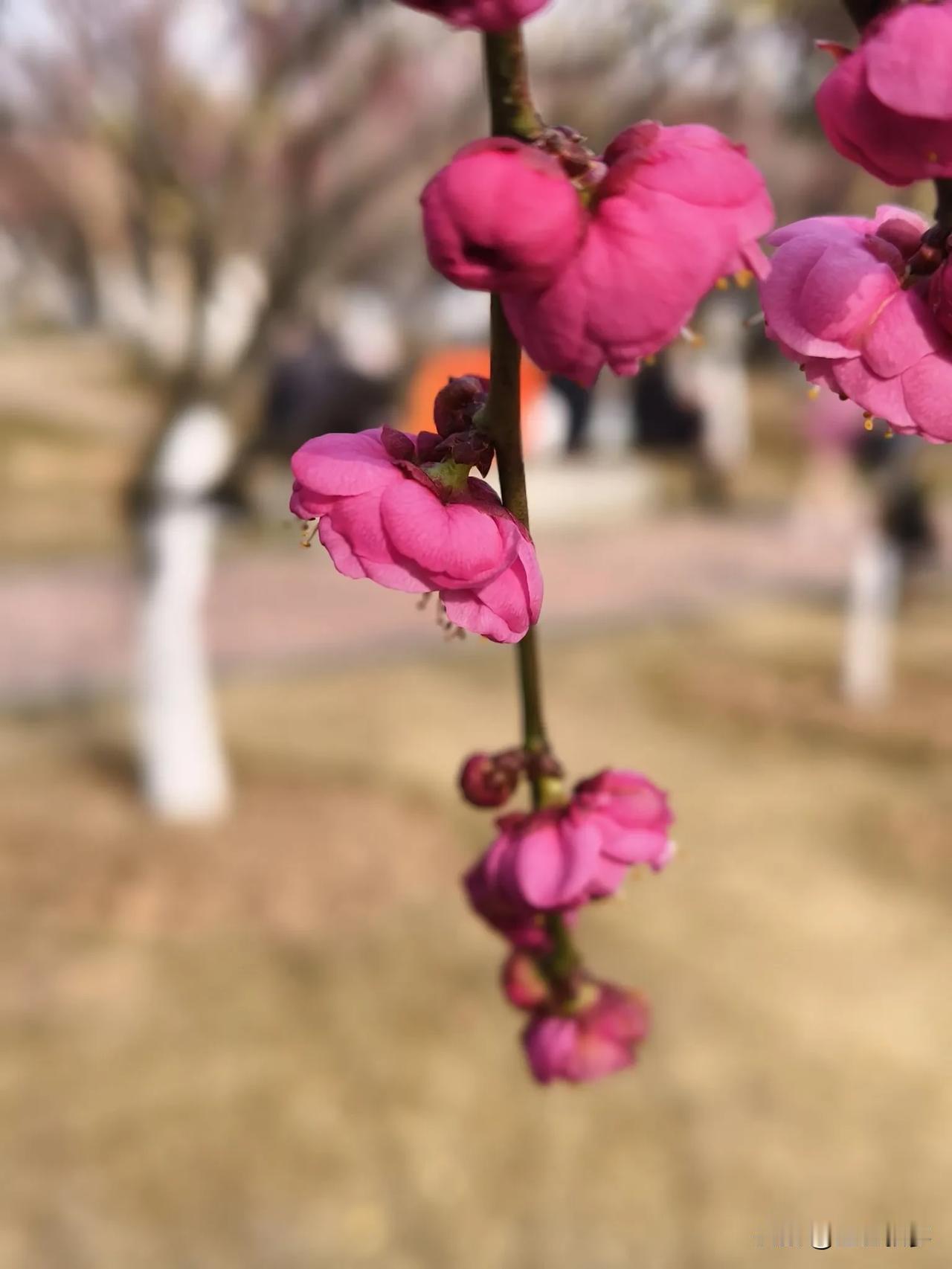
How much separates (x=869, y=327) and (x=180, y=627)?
5.76 metres

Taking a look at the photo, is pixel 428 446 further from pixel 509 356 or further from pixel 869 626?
pixel 869 626

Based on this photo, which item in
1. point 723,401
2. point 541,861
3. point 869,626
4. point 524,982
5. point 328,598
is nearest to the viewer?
point 541,861

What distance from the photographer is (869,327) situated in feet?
2.13

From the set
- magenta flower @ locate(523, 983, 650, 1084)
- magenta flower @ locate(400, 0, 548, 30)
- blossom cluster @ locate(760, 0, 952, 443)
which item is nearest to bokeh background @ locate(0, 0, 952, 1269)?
magenta flower @ locate(523, 983, 650, 1084)

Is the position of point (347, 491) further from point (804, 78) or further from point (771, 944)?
point (771, 944)

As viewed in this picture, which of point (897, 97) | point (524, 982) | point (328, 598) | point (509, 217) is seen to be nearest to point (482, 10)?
point (509, 217)

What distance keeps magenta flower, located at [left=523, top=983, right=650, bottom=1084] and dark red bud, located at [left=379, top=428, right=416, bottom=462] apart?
1.75 ft

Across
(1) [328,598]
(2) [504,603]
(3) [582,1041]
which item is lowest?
(1) [328,598]

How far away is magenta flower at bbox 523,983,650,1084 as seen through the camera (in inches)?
40.5

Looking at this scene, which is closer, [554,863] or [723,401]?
[554,863]

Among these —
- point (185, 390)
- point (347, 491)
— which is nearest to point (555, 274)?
point (347, 491)

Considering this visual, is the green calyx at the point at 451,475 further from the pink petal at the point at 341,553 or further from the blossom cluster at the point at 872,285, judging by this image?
the blossom cluster at the point at 872,285

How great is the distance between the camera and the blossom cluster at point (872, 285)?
57 cm

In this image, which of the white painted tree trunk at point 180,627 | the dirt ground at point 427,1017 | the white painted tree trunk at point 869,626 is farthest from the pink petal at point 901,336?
the white painted tree trunk at point 869,626
